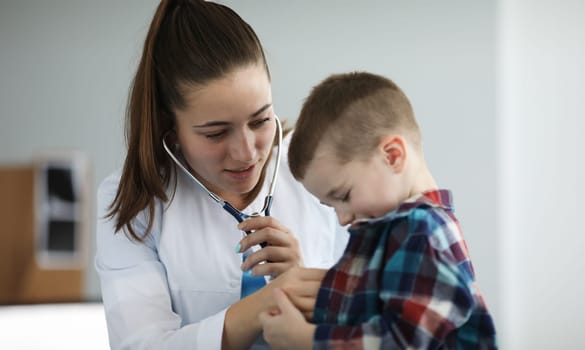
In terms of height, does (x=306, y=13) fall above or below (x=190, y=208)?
above

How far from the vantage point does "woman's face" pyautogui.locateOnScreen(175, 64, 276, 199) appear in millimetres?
1221

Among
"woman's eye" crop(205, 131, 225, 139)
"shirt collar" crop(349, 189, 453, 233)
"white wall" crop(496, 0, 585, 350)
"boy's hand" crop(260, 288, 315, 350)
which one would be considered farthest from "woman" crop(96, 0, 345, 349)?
"white wall" crop(496, 0, 585, 350)

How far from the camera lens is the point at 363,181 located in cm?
99

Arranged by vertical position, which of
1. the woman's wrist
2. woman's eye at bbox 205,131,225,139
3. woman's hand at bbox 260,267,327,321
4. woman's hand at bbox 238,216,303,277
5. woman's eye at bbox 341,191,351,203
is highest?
woman's eye at bbox 205,131,225,139

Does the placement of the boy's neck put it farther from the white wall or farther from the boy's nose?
the white wall

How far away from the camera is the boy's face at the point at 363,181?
988mm

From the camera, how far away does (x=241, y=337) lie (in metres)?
1.15

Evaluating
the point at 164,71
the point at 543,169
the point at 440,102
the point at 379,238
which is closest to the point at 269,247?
the point at 379,238

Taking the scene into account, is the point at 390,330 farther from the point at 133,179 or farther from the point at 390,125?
the point at 133,179

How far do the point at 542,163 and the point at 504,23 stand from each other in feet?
2.25

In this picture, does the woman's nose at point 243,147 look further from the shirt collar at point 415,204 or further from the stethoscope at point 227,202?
the shirt collar at point 415,204

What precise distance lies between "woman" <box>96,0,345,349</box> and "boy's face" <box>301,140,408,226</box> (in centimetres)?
21

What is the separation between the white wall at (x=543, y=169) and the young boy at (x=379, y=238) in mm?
2590

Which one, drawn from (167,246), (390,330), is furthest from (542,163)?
(390,330)
